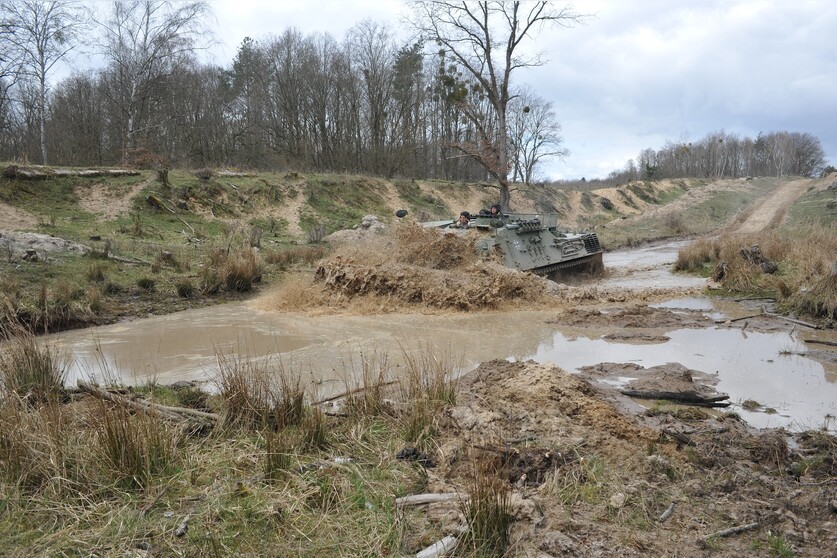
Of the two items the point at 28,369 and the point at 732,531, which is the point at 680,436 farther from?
the point at 28,369

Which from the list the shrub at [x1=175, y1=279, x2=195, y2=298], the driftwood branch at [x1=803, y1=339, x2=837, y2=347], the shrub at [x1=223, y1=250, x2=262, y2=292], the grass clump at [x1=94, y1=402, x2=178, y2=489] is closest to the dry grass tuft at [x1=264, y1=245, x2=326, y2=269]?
the shrub at [x1=223, y1=250, x2=262, y2=292]

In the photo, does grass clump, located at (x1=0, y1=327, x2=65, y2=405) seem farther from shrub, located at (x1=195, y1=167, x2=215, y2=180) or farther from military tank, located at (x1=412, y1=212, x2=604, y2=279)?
shrub, located at (x1=195, y1=167, x2=215, y2=180)

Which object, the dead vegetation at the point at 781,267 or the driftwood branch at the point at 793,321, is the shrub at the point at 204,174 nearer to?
the dead vegetation at the point at 781,267

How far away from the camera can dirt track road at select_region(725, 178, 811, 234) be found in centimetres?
3356

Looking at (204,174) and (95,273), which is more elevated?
(204,174)

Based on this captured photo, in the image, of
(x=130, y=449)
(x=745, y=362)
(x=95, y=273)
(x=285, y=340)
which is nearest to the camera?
(x=130, y=449)

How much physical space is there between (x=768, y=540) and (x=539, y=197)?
42595mm

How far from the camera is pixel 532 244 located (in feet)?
54.4

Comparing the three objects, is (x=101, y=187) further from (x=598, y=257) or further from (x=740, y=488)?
(x=740, y=488)

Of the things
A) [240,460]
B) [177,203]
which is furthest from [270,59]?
[240,460]

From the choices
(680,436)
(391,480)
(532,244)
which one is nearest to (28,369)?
(391,480)

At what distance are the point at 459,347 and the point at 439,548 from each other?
6.50m

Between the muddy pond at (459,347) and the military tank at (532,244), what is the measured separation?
2764 mm

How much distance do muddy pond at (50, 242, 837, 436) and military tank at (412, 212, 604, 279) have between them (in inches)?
109
